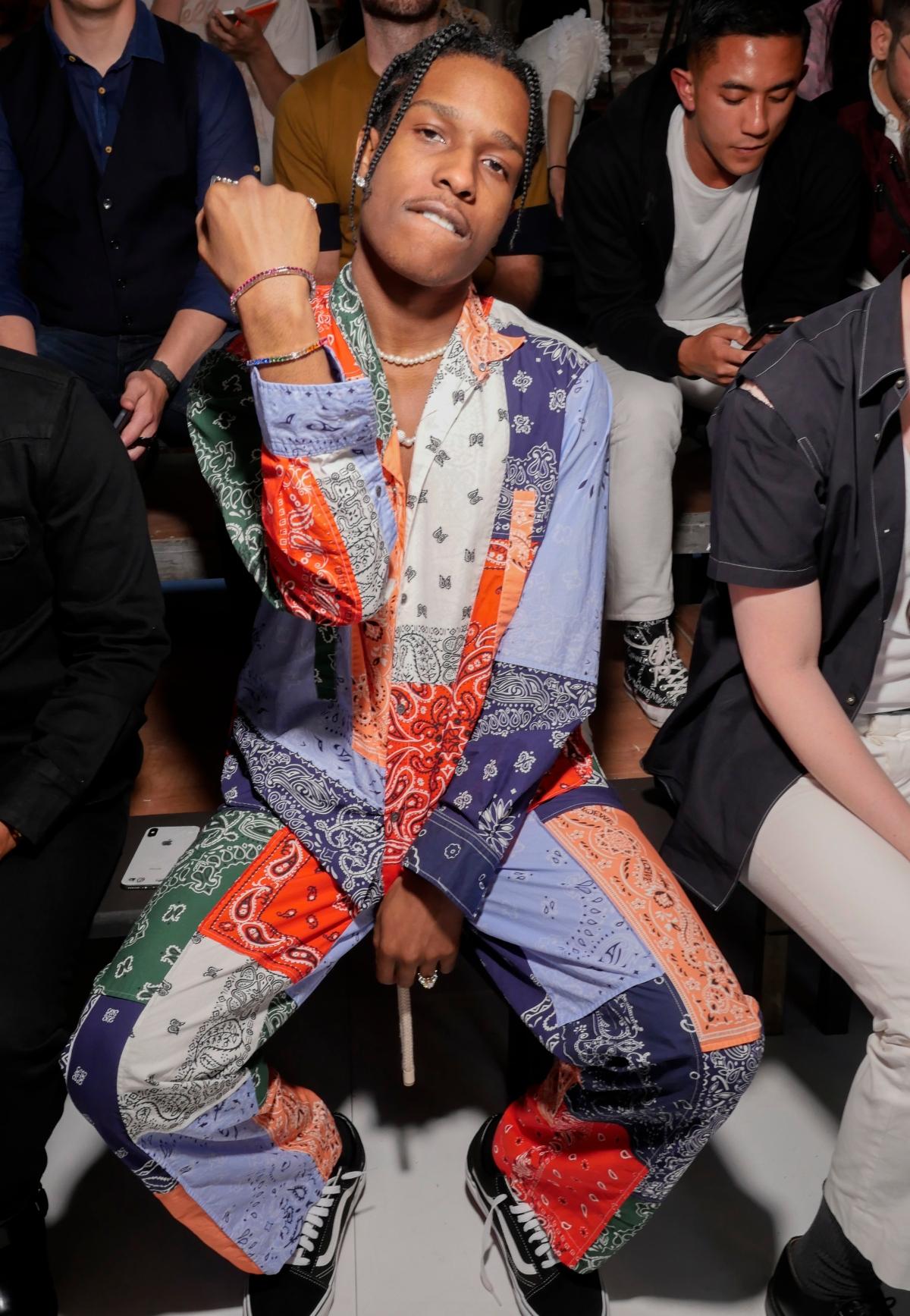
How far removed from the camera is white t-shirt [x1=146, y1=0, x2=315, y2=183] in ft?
9.64

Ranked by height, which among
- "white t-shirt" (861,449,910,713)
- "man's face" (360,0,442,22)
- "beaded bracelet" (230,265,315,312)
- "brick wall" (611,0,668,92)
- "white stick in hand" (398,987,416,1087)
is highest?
"brick wall" (611,0,668,92)

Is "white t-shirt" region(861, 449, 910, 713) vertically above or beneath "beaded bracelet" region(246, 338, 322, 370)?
beneath

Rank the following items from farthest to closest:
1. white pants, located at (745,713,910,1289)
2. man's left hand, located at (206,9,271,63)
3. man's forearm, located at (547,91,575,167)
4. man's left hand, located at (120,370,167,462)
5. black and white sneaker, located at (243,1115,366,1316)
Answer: man's forearm, located at (547,91,575,167), man's left hand, located at (206,9,271,63), man's left hand, located at (120,370,167,462), black and white sneaker, located at (243,1115,366,1316), white pants, located at (745,713,910,1289)

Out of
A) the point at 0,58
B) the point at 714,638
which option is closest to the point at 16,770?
the point at 714,638

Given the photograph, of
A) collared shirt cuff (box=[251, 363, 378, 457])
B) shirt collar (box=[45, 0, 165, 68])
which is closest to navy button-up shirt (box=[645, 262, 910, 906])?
collared shirt cuff (box=[251, 363, 378, 457])

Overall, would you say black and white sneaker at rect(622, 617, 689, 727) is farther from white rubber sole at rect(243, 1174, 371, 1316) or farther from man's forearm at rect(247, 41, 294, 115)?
man's forearm at rect(247, 41, 294, 115)

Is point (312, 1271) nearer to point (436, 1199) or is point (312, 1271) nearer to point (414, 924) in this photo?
point (436, 1199)

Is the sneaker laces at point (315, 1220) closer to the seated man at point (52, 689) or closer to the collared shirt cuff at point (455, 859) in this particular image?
the seated man at point (52, 689)

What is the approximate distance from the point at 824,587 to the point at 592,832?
417 mm

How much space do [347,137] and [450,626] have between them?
1.39 meters

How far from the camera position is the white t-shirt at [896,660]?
1.51 metres

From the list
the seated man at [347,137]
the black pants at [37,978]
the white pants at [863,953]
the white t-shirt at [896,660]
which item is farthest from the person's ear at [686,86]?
the black pants at [37,978]

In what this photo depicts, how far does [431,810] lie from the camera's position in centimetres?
151

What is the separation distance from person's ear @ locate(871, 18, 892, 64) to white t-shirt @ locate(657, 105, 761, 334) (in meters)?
0.42
